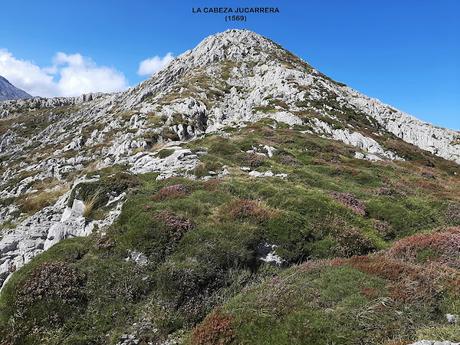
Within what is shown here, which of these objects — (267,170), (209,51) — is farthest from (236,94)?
(267,170)

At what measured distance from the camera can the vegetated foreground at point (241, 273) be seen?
1088cm

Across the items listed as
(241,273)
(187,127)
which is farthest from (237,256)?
(187,127)

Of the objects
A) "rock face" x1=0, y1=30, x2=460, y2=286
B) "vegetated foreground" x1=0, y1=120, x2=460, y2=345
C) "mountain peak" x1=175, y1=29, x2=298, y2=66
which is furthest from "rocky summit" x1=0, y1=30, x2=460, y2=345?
"mountain peak" x1=175, y1=29, x2=298, y2=66

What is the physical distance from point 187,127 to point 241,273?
50786mm

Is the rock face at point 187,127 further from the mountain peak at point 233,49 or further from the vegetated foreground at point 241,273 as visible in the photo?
the vegetated foreground at point 241,273

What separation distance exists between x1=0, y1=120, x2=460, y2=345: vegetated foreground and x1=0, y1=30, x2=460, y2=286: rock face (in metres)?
3.78

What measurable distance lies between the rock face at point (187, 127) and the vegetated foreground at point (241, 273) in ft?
12.4

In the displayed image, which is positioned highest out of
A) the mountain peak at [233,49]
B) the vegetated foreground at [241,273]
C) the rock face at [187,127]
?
the mountain peak at [233,49]

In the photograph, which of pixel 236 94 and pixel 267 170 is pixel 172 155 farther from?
pixel 236 94

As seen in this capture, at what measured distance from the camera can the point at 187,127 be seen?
63.6 meters

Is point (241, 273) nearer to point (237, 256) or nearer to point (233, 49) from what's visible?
point (237, 256)

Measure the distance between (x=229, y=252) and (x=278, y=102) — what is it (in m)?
55.3

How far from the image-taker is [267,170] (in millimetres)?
27938

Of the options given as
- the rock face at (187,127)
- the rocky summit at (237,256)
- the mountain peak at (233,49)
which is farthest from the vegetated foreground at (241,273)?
the mountain peak at (233,49)
